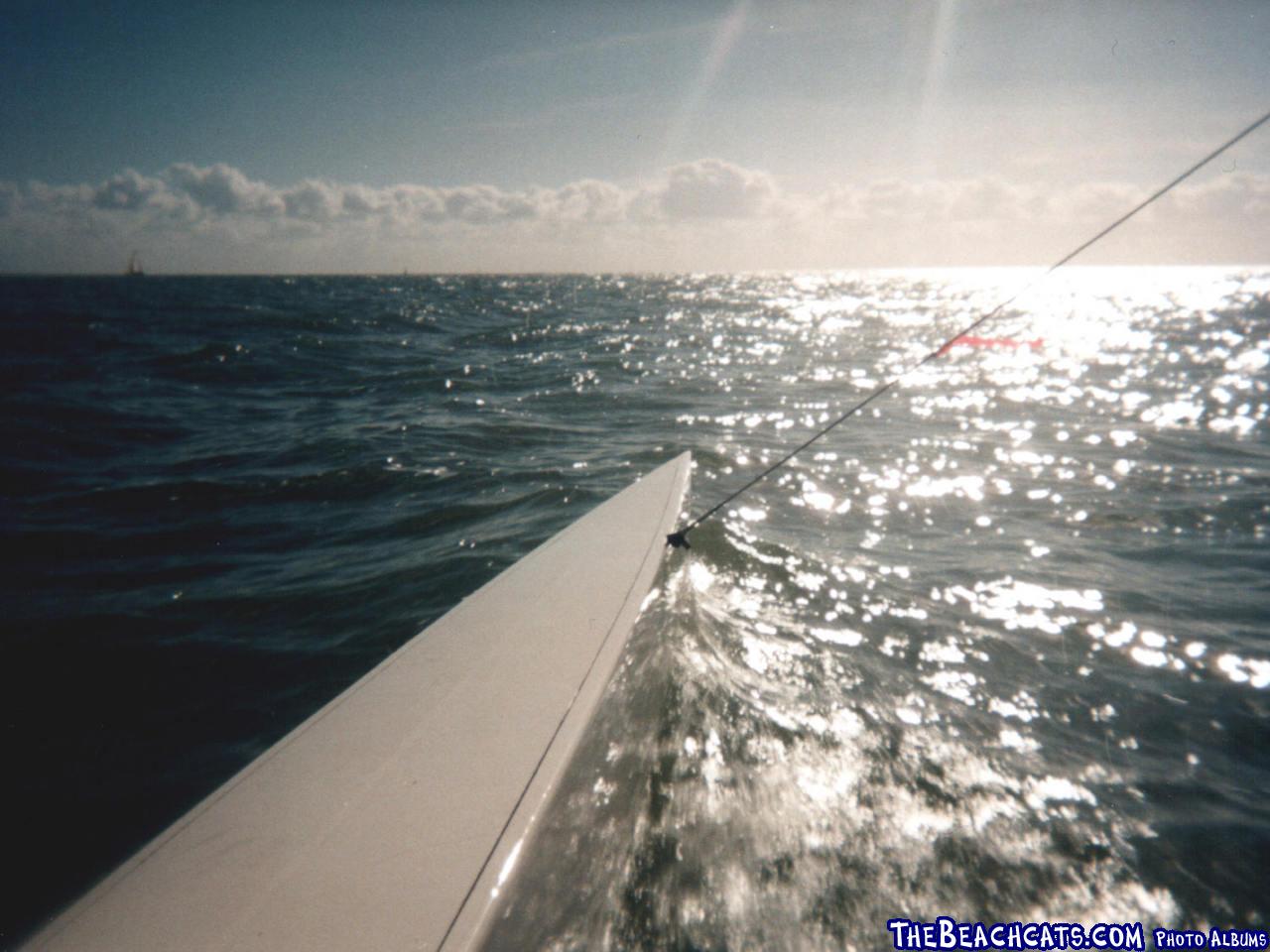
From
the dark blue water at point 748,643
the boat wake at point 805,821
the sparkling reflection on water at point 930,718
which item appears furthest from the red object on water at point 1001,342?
the boat wake at point 805,821

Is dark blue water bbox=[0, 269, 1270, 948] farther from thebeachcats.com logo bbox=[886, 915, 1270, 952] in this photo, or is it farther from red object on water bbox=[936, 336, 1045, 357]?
red object on water bbox=[936, 336, 1045, 357]

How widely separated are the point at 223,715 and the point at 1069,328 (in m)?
29.9

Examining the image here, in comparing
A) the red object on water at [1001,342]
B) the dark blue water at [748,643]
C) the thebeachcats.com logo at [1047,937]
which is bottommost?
the thebeachcats.com logo at [1047,937]

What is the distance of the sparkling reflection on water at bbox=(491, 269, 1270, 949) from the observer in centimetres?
193

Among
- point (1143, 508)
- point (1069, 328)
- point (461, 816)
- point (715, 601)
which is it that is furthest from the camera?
A: point (1069, 328)

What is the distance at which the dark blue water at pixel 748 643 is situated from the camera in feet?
6.64

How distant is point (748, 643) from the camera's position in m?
3.32

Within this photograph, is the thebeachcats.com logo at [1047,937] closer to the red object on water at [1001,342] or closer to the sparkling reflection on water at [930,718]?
the sparkling reflection on water at [930,718]

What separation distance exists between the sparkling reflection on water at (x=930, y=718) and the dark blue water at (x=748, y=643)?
0.02m

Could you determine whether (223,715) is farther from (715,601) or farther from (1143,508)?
(1143,508)

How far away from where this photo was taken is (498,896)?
1641 mm

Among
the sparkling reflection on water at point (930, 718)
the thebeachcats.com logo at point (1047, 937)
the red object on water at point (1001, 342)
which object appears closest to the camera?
the thebeachcats.com logo at point (1047, 937)

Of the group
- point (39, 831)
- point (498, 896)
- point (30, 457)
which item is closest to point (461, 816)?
point (498, 896)

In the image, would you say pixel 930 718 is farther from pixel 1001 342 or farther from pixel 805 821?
pixel 1001 342
